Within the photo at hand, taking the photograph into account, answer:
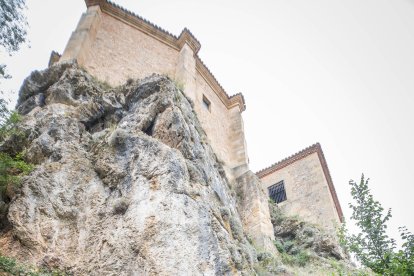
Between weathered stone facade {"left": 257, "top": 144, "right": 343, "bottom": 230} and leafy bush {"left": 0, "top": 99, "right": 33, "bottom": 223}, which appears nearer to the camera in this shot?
leafy bush {"left": 0, "top": 99, "right": 33, "bottom": 223}

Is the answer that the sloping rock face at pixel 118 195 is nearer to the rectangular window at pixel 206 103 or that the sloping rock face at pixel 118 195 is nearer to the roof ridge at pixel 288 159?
the rectangular window at pixel 206 103

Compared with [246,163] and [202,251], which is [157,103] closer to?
[202,251]

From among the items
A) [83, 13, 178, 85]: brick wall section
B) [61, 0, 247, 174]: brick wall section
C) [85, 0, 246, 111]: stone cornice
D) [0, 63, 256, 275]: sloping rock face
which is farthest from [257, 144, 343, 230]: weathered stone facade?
[0, 63, 256, 275]: sloping rock face

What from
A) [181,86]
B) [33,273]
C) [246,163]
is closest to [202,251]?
[33,273]

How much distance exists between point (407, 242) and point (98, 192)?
24.3ft

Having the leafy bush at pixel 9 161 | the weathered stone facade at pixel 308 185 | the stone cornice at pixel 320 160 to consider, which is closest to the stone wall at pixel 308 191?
the weathered stone facade at pixel 308 185

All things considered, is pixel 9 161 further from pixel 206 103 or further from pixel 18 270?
pixel 206 103

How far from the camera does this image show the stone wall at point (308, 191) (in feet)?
56.0

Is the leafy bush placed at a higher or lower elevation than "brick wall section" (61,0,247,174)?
lower

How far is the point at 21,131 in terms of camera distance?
7516 millimetres

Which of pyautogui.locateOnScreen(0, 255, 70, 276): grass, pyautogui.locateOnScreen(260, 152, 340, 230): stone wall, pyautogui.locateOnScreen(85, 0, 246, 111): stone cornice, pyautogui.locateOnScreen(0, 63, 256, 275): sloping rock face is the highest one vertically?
pyautogui.locateOnScreen(85, 0, 246, 111): stone cornice

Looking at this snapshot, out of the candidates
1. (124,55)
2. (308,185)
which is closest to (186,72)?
(124,55)

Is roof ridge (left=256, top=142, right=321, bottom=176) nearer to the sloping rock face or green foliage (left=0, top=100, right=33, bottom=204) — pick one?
the sloping rock face

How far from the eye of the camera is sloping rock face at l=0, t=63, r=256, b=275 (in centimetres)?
539
